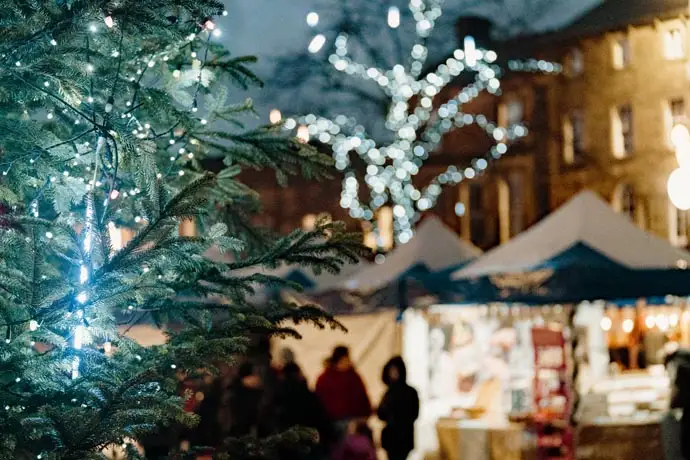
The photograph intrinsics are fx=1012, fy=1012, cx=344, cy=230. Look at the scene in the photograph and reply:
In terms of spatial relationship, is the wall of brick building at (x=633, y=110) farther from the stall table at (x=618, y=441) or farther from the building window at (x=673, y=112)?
the stall table at (x=618, y=441)

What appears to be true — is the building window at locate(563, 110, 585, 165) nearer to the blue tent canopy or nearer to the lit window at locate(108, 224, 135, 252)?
the blue tent canopy

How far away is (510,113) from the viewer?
3988cm

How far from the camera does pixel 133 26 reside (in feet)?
14.3

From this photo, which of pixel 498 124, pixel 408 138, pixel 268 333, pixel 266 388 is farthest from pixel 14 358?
pixel 498 124

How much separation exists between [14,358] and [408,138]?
24225mm

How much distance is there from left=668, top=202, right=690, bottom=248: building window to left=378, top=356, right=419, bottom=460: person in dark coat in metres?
25.0

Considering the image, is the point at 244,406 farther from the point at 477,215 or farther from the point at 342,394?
the point at 477,215

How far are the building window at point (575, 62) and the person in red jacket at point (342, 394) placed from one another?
90.3 feet

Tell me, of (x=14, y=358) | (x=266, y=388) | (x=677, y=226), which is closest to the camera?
(x=14, y=358)

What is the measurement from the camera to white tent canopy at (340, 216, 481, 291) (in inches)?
666

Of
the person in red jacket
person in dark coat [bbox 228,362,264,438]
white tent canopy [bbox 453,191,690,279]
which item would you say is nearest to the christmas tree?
person in dark coat [bbox 228,362,264,438]

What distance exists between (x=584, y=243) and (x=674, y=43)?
2469 centimetres

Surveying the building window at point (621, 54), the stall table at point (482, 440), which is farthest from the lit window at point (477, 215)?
the stall table at point (482, 440)

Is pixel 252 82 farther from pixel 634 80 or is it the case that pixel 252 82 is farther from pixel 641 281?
pixel 634 80
